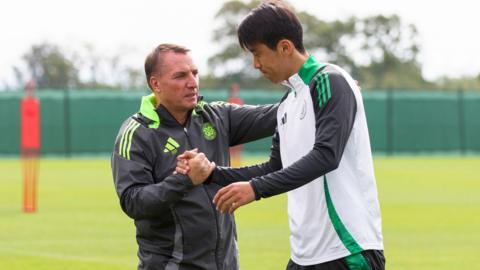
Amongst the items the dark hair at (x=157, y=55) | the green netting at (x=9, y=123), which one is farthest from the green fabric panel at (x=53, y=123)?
the dark hair at (x=157, y=55)

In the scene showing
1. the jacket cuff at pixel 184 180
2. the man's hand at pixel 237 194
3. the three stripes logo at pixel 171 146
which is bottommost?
the jacket cuff at pixel 184 180

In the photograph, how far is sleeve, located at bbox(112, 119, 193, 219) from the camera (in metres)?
6.27

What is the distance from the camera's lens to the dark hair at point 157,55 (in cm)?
663

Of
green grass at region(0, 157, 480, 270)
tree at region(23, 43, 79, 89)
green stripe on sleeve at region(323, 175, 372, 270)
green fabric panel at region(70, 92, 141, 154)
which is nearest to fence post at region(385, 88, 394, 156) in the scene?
green fabric panel at region(70, 92, 141, 154)

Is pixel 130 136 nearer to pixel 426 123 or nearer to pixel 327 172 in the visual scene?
pixel 327 172

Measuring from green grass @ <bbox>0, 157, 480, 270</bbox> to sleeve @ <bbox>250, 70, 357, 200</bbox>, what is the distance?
6.70 m

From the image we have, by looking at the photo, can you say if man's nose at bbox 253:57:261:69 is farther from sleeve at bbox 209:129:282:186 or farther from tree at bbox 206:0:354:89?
tree at bbox 206:0:354:89

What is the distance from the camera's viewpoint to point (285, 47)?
5.55m

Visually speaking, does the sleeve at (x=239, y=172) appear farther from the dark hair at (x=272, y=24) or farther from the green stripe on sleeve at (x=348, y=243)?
the dark hair at (x=272, y=24)

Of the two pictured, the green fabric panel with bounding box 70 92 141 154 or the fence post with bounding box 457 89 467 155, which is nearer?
the green fabric panel with bounding box 70 92 141 154

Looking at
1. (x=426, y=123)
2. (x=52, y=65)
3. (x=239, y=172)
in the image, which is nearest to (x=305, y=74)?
(x=239, y=172)

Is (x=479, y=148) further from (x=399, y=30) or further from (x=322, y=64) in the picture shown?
(x=322, y=64)

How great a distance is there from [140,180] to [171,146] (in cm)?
29

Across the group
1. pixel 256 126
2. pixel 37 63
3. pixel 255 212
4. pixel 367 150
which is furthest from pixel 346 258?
pixel 37 63
